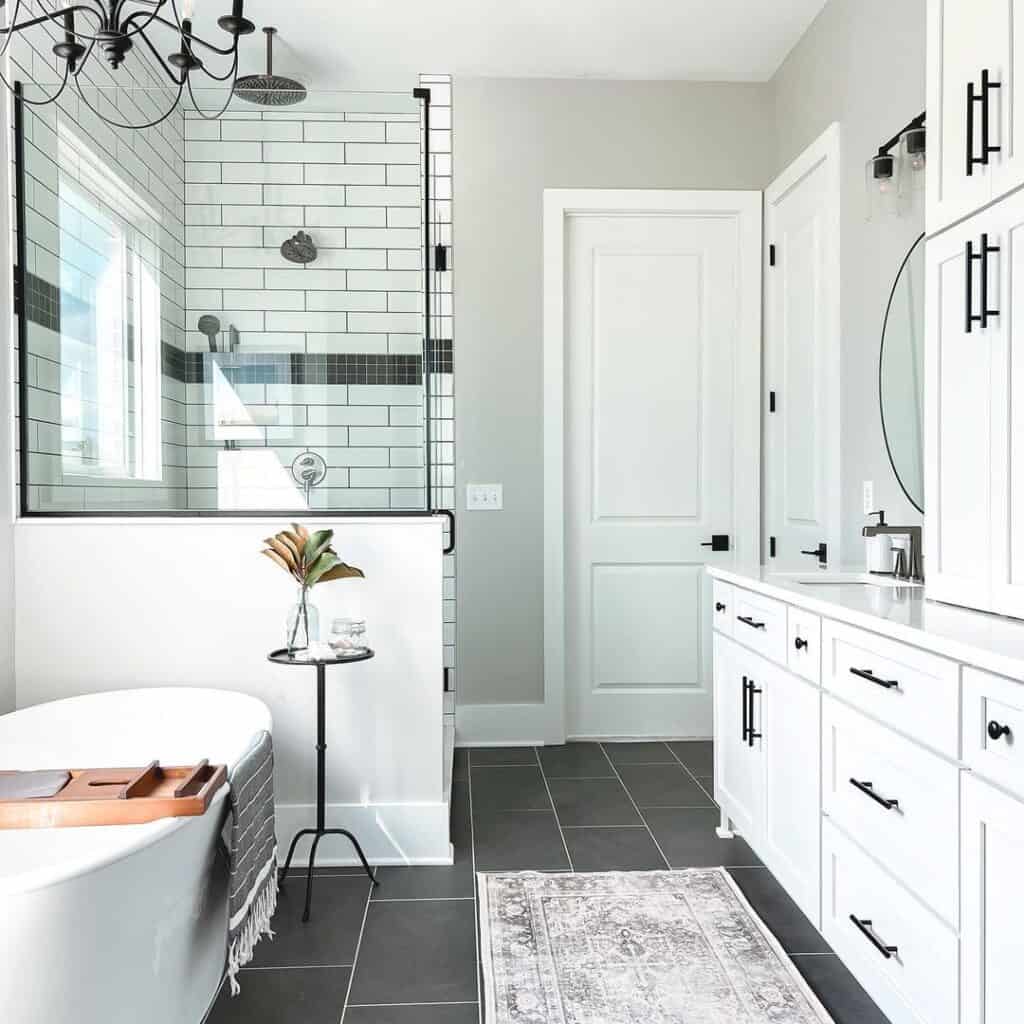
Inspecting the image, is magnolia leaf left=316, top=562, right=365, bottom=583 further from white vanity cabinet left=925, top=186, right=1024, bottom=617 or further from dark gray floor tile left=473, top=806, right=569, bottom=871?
white vanity cabinet left=925, top=186, right=1024, bottom=617

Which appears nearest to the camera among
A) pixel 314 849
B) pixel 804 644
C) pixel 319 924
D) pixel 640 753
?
pixel 804 644

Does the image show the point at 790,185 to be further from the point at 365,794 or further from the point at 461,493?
the point at 365,794

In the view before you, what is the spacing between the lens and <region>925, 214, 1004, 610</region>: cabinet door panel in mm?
1769

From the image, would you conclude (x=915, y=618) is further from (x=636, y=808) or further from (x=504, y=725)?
(x=504, y=725)

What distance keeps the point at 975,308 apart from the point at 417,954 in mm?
1869

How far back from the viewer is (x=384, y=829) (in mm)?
2703

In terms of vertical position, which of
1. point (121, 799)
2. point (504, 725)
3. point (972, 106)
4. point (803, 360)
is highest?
point (972, 106)

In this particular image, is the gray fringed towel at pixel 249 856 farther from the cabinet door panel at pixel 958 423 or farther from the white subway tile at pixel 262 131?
the white subway tile at pixel 262 131

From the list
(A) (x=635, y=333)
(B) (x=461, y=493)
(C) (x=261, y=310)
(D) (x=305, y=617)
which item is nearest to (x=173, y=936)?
(D) (x=305, y=617)

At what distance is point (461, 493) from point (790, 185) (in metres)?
1.83

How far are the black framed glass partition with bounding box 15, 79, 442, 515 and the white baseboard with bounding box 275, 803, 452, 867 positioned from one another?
0.89 metres

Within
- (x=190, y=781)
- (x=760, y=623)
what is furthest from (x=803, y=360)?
(x=190, y=781)

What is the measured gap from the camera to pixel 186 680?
269 cm

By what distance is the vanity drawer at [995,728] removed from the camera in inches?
49.2
